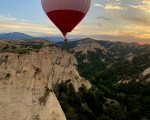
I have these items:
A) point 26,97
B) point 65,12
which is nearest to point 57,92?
point 26,97

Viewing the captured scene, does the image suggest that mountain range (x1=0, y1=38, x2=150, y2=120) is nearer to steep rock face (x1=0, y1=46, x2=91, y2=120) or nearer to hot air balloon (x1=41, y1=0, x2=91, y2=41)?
steep rock face (x1=0, y1=46, x2=91, y2=120)

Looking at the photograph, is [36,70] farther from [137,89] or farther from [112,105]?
[137,89]

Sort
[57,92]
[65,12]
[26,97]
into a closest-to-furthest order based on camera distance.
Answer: [65,12] < [26,97] < [57,92]

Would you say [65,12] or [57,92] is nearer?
[65,12]

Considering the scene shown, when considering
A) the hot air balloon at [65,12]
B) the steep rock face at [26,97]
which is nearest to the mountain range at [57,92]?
the steep rock face at [26,97]

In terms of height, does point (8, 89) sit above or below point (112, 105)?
above

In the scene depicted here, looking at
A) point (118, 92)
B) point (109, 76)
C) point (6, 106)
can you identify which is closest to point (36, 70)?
point (6, 106)

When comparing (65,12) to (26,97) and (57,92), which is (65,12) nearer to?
(26,97)

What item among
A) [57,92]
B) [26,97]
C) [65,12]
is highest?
[65,12]

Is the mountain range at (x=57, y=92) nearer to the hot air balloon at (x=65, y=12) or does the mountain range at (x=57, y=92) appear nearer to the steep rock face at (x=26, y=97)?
the steep rock face at (x=26, y=97)
